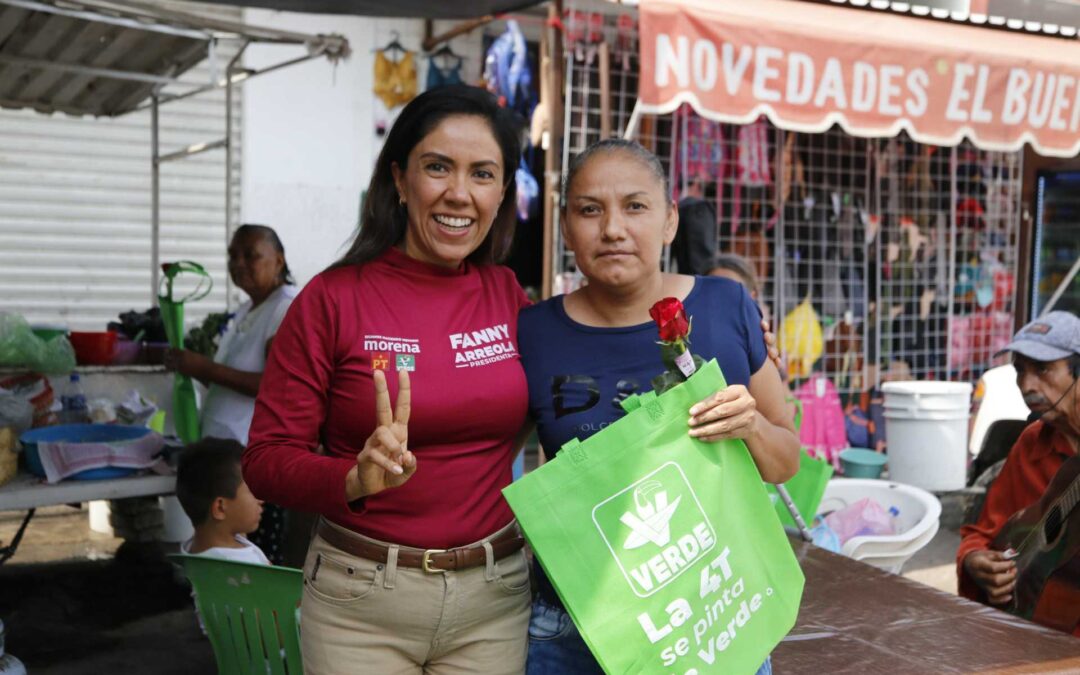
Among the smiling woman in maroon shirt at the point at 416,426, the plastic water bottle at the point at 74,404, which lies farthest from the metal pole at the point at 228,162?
the smiling woman in maroon shirt at the point at 416,426

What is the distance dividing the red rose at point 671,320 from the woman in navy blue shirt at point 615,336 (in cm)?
20

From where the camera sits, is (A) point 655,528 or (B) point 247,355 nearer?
(A) point 655,528

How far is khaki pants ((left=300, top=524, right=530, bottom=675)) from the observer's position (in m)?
1.90

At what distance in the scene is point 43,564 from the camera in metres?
6.13

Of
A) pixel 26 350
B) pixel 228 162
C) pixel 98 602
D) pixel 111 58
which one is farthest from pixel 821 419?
pixel 26 350

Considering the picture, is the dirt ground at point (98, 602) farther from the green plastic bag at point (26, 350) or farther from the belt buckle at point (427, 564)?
the belt buckle at point (427, 564)

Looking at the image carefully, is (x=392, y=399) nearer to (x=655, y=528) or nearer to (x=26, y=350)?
(x=655, y=528)

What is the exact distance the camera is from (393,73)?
8.70m

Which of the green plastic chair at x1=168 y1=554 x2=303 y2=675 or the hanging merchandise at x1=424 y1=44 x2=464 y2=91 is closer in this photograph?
the green plastic chair at x1=168 y1=554 x2=303 y2=675

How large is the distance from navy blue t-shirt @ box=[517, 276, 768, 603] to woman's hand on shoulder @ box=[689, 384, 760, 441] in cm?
12

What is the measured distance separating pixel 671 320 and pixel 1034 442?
82.2 inches

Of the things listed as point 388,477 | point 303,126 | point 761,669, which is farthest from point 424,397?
point 303,126

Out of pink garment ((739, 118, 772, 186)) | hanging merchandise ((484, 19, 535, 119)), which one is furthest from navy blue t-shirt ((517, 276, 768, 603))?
hanging merchandise ((484, 19, 535, 119))

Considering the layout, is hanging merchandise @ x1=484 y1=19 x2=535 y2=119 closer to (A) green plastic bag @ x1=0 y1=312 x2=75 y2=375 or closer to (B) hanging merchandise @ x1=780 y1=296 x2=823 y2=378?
(B) hanging merchandise @ x1=780 y1=296 x2=823 y2=378
